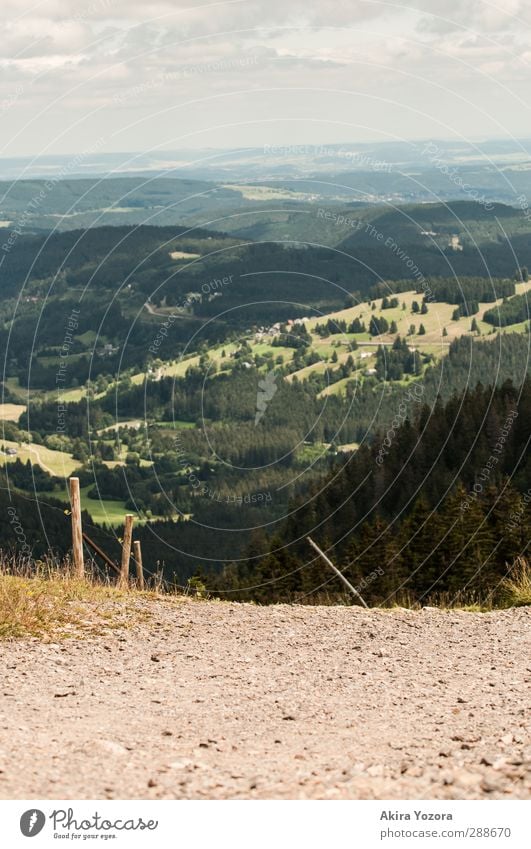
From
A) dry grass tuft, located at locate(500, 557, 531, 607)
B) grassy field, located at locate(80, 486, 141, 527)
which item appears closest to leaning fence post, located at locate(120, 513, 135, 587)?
dry grass tuft, located at locate(500, 557, 531, 607)

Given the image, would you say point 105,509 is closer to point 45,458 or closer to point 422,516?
point 45,458

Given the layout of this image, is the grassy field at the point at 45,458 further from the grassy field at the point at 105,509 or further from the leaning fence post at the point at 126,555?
the leaning fence post at the point at 126,555

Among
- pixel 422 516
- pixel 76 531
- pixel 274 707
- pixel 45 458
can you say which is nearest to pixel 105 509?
pixel 45 458

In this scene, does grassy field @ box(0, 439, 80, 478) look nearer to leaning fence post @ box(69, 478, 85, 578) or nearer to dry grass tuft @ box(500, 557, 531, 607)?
leaning fence post @ box(69, 478, 85, 578)

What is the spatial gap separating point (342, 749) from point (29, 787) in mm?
3112

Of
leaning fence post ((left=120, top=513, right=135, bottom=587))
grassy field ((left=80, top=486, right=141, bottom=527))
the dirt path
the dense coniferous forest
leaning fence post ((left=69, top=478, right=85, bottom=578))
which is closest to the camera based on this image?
the dirt path

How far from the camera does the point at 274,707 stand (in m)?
11.4

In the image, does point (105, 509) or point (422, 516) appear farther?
point (105, 509)

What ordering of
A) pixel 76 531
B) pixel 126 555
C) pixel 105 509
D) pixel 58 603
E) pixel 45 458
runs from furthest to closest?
pixel 45 458
pixel 105 509
pixel 126 555
pixel 76 531
pixel 58 603

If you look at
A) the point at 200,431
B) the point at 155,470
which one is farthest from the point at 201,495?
the point at 200,431

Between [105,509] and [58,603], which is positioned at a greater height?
[58,603]

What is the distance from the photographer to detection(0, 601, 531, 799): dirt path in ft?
27.0

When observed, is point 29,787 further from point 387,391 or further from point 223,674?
point 387,391

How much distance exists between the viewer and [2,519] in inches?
4018
